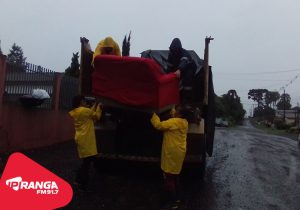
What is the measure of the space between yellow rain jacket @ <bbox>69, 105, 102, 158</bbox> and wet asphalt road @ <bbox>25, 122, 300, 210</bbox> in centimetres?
64

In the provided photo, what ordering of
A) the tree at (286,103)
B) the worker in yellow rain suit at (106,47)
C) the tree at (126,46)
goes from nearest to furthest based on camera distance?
1. the worker in yellow rain suit at (106,47)
2. the tree at (126,46)
3. the tree at (286,103)

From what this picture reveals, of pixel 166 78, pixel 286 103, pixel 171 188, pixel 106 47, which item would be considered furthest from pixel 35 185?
pixel 286 103

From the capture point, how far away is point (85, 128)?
7.19 meters

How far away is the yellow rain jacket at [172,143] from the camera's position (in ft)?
21.4

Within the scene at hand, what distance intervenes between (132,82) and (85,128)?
3.94 ft

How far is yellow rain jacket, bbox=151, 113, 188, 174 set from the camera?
6.54 m

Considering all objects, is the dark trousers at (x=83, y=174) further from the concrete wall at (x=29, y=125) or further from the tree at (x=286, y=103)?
the tree at (x=286, y=103)

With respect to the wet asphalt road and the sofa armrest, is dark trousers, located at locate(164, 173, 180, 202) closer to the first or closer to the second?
the wet asphalt road

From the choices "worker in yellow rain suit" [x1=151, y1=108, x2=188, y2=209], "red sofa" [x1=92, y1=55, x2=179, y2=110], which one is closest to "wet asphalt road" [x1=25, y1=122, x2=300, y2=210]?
"worker in yellow rain suit" [x1=151, y1=108, x2=188, y2=209]

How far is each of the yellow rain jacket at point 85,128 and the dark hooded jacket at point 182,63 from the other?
159 centimetres

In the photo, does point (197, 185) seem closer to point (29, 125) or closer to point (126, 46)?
point (126, 46)

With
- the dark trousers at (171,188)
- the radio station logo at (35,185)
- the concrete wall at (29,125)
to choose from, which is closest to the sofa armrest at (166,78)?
A: the dark trousers at (171,188)

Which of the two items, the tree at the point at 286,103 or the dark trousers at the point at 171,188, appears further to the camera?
the tree at the point at 286,103

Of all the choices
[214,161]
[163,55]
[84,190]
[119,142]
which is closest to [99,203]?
[84,190]
